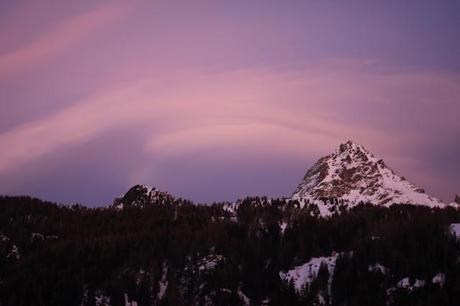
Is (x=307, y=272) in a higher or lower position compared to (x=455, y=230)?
lower

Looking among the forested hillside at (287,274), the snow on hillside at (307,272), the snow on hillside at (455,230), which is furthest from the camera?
the snow on hillside at (455,230)

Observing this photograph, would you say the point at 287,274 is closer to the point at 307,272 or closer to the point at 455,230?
the point at 307,272

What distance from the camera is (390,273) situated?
6388 inches

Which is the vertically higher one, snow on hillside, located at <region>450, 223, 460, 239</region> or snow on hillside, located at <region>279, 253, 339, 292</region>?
snow on hillside, located at <region>450, 223, 460, 239</region>

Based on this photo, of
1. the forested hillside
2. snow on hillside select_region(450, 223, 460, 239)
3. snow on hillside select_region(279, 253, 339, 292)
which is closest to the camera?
the forested hillside

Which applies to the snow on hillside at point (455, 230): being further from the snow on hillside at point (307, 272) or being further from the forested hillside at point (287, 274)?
the snow on hillside at point (307, 272)

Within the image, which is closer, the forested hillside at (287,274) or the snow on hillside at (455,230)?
the forested hillside at (287,274)

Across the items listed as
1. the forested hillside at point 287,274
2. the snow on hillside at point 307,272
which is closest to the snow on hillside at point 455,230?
the forested hillside at point 287,274

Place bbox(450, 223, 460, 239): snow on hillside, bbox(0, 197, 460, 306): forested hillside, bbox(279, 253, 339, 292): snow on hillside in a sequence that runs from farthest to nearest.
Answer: bbox(450, 223, 460, 239): snow on hillside, bbox(279, 253, 339, 292): snow on hillside, bbox(0, 197, 460, 306): forested hillside

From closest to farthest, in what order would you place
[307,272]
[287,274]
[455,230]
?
[307,272]
[455,230]
[287,274]

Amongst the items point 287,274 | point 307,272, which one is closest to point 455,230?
point 307,272

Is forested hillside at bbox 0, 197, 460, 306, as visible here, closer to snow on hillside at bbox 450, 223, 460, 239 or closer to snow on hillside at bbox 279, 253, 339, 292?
snow on hillside at bbox 279, 253, 339, 292

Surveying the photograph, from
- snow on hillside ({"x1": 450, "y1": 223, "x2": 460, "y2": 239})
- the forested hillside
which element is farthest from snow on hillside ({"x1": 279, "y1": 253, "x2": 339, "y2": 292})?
snow on hillside ({"x1": 450, "y1": 223, "x2": 460, "y2": 239})

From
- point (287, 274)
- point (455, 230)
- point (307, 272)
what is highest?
point (455, 230)
